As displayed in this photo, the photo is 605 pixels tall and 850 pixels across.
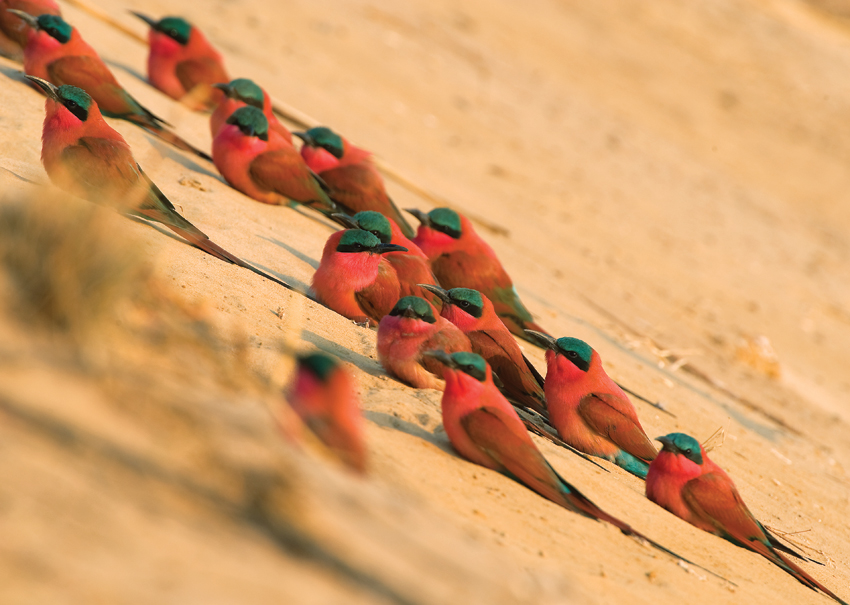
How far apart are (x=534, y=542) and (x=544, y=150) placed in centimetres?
963

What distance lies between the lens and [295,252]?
535 cm

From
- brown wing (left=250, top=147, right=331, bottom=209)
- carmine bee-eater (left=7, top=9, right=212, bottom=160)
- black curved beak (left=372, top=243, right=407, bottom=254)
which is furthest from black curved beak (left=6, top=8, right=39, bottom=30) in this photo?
black curved beak (left=372, top=243, right=407, bottom=254)

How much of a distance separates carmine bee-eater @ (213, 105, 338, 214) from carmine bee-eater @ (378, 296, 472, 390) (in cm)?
239

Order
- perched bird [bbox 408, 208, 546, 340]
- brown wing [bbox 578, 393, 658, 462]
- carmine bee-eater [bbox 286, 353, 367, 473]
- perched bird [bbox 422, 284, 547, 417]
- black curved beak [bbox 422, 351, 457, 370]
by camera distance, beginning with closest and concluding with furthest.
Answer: carmine bee-eater [bbox 286, 353, 367, 473]
black curved beak [bbox 422, 351, 457, 370]
brown wing [bbox 578, 393, 658, 462]
perched bird [bbox 422, 284, 547, 417]
perched bird [bbox 408, 208, 546, 340]

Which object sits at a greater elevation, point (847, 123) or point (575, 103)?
point (847, 123)

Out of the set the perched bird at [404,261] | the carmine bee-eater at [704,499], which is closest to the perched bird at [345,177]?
the perched bird at [404,261]

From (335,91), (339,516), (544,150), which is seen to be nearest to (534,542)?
(339,516)

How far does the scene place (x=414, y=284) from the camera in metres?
4.93

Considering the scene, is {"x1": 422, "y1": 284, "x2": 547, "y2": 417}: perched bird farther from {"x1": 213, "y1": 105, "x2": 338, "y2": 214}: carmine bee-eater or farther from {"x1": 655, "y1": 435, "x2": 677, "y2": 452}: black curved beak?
{"x1": 213, "y1": 105, "x2": 338, "y2": 214}: carmine bee-eater

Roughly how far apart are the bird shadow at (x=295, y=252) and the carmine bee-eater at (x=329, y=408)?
8.83 ft

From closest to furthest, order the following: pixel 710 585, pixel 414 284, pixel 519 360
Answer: pixel 710 585
pixel 519 360
pixel 414 284

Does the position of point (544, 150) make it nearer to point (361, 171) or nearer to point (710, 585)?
point (361, 171)

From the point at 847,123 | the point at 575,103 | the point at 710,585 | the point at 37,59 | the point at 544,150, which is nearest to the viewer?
the point at 710,585

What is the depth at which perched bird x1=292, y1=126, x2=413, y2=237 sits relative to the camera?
6.34 meters
